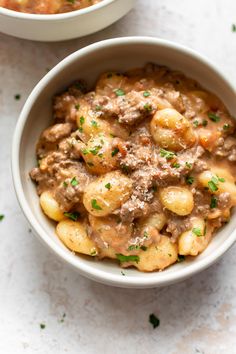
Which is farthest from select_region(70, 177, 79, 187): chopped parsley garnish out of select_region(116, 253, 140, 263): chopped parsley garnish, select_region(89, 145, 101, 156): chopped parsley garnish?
select_region(116, 253, 140, 263): chopped parsley garnish

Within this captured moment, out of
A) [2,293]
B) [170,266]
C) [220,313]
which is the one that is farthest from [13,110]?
[220,313]

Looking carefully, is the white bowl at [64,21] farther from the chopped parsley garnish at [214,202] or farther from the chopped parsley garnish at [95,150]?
the chopped parsley garnish at [214,202]

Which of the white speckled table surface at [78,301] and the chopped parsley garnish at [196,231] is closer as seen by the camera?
the chopped parsley garnish at [196,231]

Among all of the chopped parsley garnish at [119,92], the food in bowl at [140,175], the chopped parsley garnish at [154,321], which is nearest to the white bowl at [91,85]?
the food in bowl at [140,175]

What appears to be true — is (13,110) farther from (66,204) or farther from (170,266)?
(170,266)

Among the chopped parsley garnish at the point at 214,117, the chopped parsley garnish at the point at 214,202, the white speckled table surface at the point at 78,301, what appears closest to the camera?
the chopped parsley garnish at the point at 214,202
